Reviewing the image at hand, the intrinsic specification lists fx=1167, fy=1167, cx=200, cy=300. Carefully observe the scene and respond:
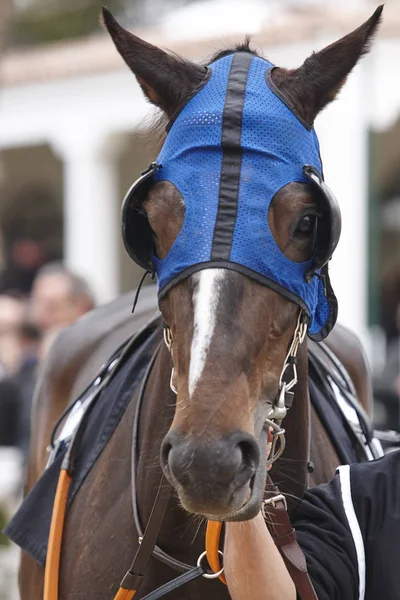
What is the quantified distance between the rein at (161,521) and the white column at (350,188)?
9102 millimetres

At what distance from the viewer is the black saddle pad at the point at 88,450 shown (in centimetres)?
345

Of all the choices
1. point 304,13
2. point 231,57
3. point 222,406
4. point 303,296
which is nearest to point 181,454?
point 222,406

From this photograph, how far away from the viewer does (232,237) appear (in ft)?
8.36

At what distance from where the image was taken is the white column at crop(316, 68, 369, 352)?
12422mm

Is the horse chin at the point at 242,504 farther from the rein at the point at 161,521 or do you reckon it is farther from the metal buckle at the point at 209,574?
the metal buckle at the point at 209,574

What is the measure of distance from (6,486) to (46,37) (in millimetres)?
21310

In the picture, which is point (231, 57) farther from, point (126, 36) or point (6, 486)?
point (6, 486)

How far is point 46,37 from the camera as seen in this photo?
91.0ft

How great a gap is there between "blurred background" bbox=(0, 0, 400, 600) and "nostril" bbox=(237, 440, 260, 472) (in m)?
4.46

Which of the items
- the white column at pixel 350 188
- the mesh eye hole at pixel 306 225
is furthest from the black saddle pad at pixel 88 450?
the white column at pixel 350 188

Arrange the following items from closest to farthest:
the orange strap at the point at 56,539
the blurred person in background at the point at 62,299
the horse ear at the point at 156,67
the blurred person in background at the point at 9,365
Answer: the horse ear at the point at 156,67 → the orange strap at the point at 56,539 → the blurred person in background at the point at 62,299 → the blurred person in background at the point at 9,365

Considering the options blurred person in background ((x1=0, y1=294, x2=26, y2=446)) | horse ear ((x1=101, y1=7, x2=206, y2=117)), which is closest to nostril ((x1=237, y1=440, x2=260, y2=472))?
horse ear ((x1=101, y1=7, x2=206, y2=117))

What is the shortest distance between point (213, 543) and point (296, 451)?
0.35 meters

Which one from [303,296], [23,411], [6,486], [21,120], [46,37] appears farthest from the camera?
[46,37]
